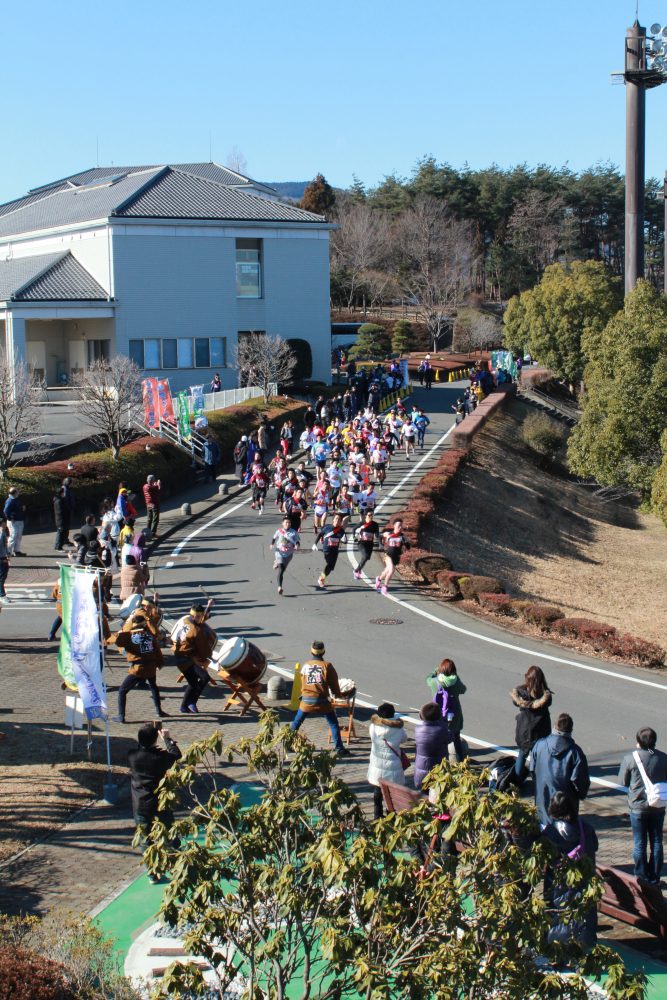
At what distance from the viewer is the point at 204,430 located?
38.4m

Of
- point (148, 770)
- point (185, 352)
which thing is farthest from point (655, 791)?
point (185, 352)

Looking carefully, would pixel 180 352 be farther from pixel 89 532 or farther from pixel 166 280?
pixel 89 532

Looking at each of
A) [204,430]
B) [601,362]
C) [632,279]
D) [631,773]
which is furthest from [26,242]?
[631,773]

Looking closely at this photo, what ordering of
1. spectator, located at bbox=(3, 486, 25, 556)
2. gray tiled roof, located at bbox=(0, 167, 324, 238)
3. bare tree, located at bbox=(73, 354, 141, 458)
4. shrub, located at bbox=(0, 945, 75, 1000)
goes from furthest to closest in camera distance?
gray tiled roof, located at bbox=(0, 167, 324, 238)
bare tree, located at bbox=(73, 354, 141, 458)
spectator, located at bbox=(3, 486, 25, 556)
shrub, located at bbox=(0, 945, 75, 1000)

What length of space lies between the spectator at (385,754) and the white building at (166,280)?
3876cm

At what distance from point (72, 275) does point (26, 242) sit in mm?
8533

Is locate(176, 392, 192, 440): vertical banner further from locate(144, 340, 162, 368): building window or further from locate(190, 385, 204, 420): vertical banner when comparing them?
locate(144, 340, 162, 368): building window

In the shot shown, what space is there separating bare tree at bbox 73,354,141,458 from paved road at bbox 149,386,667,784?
321 inches

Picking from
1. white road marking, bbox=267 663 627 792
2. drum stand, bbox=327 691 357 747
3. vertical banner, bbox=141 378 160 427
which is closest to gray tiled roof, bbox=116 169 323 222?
vertical banner, bbox=141 378 160 427

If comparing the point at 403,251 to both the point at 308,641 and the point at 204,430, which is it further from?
the point at 308,641

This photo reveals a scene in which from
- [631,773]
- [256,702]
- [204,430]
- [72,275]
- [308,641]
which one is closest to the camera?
[631,773]

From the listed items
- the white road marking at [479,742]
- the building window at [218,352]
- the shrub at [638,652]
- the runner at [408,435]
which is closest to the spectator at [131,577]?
the white road marking at [479,742]

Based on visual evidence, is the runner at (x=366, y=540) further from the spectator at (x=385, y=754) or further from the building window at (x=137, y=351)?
the building window at (x=137, y=351)

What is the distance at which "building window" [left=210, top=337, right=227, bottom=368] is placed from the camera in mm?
53156
